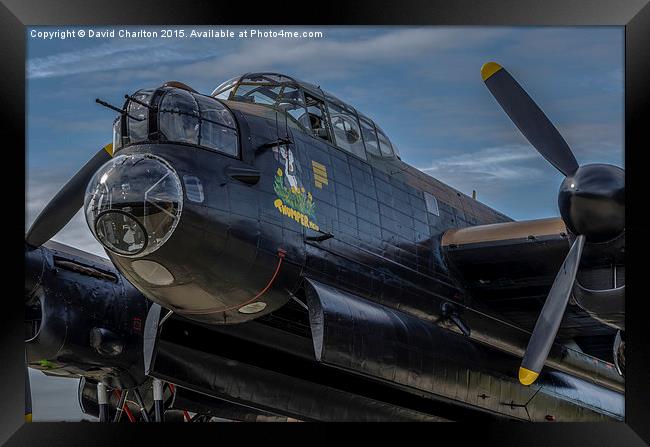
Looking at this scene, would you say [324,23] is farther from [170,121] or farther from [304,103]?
[170,121]

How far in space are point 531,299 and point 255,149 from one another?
520 cm

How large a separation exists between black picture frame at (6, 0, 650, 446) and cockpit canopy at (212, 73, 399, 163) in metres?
1.21

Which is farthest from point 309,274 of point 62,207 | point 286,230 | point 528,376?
point 62,207

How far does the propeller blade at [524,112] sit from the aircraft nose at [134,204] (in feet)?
15.8

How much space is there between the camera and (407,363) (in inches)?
543

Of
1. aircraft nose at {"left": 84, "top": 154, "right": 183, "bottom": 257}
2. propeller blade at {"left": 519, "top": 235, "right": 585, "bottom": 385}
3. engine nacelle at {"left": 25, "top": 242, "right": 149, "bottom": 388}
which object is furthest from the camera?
engine nacelle at {"left": 25, "top": 242, "right": 149, "bottom": 388}

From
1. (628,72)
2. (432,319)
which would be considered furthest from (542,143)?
(432,319)

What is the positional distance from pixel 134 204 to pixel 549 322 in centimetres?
523

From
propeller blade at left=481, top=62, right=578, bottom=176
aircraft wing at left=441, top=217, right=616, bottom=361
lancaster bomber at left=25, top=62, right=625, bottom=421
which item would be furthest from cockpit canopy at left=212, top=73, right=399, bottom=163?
aircraft wing at left=441, top=217, right=616, bottom=361

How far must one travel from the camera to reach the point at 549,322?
1382cm

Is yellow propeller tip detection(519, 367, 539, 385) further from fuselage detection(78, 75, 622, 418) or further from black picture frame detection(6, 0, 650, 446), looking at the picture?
fuselage detection(78, 75, 622, 418)

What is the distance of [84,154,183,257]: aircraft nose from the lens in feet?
38.4

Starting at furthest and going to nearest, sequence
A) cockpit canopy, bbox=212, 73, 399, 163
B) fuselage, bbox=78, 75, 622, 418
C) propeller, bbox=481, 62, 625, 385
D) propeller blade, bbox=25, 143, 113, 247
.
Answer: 1. propeller blade, bbox=25, 143, 113, 247
2. cockpit canopy, bbox=212, 73, 399, 163
3. propeller, bbox=481, 62, 625, 385
4. fuselage, bbox=78, 75, 622, 418

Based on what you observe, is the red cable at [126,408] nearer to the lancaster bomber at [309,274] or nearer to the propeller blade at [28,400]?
the lancaster bomber at [309,274]
